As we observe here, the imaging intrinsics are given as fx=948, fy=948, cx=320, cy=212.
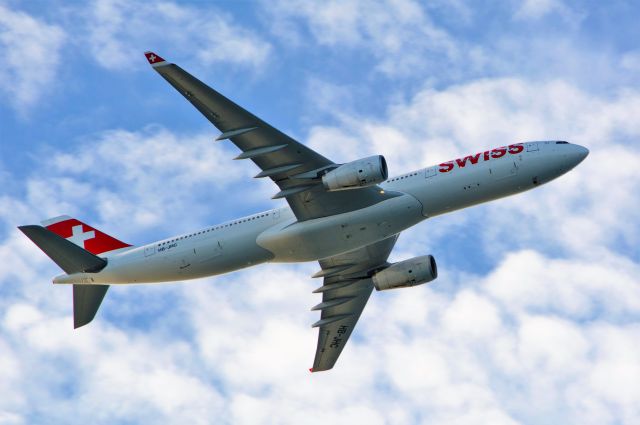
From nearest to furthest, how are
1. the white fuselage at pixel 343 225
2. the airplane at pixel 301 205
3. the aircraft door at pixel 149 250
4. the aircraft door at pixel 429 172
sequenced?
the airplane at pixel 301 205
the white fuselage at pixel 343 225
the aircraft door at pixel 429 172
the aircraft door at pixel 149 250

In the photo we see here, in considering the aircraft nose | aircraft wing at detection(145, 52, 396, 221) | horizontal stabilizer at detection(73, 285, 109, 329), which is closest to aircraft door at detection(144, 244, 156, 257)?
horizontal stabilizer at detection(73, 285, 109, 329)

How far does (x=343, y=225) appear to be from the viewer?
5344 cm

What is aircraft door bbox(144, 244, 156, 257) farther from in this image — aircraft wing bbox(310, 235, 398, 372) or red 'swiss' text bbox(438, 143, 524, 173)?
red 'swiss' text bbox(438, 143, 524, 173)

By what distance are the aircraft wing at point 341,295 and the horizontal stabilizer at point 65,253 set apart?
14.4 metres

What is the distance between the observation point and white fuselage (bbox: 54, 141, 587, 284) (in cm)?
5272

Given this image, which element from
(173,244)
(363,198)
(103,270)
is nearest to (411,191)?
(363,198)

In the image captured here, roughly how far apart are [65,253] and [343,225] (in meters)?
16.6

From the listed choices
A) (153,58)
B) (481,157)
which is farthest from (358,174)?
(153,58)

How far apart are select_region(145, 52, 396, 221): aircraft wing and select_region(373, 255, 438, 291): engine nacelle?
8588 millimetres

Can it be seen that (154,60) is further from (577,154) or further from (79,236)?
(577,154)

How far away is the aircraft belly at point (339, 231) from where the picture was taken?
5272 cm

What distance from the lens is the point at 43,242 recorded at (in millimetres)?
55219

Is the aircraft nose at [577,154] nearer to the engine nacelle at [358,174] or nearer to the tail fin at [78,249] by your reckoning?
the engine nacelle at [358,174]

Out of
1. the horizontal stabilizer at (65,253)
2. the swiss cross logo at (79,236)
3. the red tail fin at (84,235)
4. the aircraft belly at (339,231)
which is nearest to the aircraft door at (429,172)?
the aircraft belly at (339,231)
